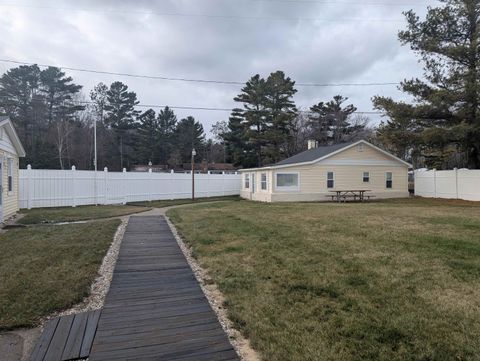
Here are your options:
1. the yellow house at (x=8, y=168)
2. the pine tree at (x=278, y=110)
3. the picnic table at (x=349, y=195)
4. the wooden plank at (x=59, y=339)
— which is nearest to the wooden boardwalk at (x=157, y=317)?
the wooden plank at (x=59, y=339)

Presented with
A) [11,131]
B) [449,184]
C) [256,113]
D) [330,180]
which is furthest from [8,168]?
[256,113]

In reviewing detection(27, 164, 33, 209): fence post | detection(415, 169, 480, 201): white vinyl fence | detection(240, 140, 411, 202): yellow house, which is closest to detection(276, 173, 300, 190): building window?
detection(240, 140, 411, 202): yellow house

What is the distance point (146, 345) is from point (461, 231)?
777 centimetres

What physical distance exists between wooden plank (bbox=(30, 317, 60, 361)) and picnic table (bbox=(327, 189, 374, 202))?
1976 cm

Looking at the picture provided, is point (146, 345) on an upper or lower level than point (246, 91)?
lower

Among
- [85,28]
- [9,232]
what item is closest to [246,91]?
[85,28]

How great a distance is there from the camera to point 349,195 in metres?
23.2

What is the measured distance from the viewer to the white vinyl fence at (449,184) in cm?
1978

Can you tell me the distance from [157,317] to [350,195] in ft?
68.5

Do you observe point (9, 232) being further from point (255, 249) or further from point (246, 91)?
point (246, 91)

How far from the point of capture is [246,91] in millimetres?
43688

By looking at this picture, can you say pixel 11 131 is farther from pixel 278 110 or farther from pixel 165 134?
pixel 165 134

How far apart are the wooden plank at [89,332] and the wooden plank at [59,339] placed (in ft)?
0.58

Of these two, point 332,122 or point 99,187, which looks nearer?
point 99,187
